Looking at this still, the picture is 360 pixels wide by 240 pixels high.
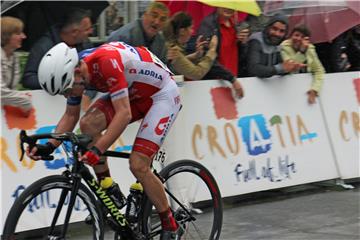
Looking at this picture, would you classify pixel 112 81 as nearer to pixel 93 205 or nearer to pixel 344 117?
pixel 93 205

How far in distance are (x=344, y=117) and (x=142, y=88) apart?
437 cm

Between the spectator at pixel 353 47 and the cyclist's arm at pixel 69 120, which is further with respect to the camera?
the spectator at pixel 353 47

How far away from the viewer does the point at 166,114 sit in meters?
5.08

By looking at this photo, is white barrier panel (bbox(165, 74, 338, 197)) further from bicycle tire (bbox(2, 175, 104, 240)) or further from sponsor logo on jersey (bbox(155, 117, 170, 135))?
bicycle tire (bbox(2, 175, 104, 240))

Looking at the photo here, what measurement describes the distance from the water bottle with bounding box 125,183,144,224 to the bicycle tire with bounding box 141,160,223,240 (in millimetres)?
51

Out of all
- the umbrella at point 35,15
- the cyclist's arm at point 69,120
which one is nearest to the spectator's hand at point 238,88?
the umbrella at point 35,15

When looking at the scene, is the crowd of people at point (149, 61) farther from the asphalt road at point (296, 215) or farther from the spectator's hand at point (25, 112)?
the asphalt road at point (296, 215)

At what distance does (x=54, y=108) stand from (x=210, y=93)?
185 centimetres

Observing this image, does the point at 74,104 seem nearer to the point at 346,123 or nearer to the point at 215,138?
the point at 215,138

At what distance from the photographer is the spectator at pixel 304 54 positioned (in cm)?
849

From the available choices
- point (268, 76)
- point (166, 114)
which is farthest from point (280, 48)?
point (166, 114)

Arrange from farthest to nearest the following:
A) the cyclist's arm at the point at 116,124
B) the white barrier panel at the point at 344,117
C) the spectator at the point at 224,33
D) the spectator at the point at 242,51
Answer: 1. the white barrier panel at the point at 344,117
2. the spectator at the point at 242,51
3. the spectator at the point at 224,33
4. the cyclist's arm at the point at 116,124

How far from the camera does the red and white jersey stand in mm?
4664

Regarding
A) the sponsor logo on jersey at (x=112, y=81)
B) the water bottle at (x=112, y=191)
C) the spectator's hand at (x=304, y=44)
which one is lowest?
the water bottle at (x=112, y=191)
